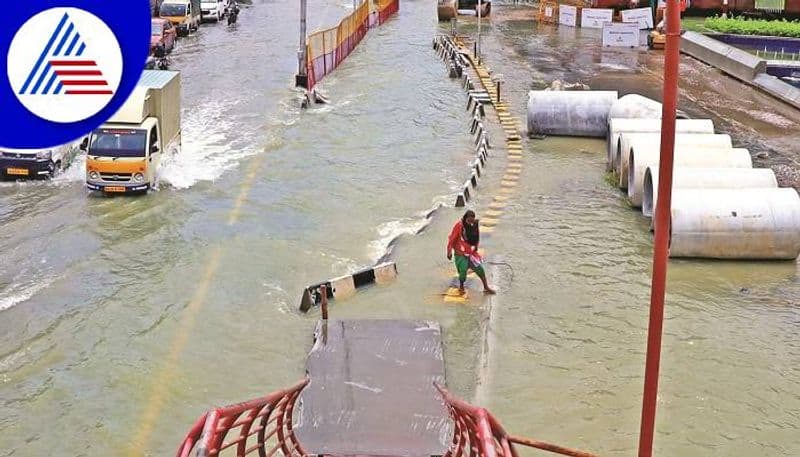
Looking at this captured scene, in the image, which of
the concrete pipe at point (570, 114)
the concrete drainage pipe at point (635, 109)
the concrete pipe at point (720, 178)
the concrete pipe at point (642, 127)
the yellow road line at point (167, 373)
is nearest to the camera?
the yellow road line at point (167, 373)

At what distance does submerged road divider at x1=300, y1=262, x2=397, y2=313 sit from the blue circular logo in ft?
33.2

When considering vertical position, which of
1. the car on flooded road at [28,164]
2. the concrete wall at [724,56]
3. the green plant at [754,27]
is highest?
the green plant at [754,27]

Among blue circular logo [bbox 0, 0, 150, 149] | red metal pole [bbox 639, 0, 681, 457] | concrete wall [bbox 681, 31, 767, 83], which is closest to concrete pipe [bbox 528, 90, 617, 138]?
concrete wall [bbox 681, 31, 767, 83]

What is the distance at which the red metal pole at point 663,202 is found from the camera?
7082 millimetres

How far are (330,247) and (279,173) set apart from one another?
6.16 meters

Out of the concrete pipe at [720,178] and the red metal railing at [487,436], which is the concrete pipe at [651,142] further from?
the red metal railing at [487,436]

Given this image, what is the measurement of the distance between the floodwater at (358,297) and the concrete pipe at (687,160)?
2.56ft

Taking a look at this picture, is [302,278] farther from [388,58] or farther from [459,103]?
[388,58]

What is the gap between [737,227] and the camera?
57.0 feet

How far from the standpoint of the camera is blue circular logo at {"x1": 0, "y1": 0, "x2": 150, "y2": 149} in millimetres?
5113

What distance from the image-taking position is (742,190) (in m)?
18.1

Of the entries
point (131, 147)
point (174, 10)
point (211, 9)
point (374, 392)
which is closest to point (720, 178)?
point (374, 392)

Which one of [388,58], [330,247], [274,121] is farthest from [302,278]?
[388,58]

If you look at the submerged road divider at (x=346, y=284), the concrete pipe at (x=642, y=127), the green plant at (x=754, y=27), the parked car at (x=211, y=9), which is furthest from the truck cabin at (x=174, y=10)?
the submerged road divider at (x=346, y=284)
